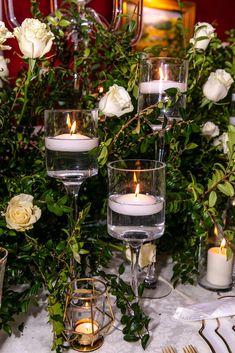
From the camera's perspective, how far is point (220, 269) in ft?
3.05

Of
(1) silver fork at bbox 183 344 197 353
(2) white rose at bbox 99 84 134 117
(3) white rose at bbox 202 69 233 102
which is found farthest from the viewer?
(3) white rose at bbox 202 69 233 102

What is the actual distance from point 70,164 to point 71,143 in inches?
1.5

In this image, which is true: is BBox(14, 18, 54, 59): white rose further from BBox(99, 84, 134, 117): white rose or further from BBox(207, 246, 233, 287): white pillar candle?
BBox(207, 246, 233, 287): white pillar candle

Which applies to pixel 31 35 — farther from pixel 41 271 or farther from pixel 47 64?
pixel 41 271

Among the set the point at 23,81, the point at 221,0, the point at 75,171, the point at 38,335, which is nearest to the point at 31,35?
the point at 23,81

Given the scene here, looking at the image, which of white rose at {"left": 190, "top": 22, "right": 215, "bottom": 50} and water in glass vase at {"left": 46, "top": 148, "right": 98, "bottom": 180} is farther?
white rose at {"left": 190, "top": 22, "right": 215, "bottom": 50}

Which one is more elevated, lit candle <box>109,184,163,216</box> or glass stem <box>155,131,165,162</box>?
glass stem <box>155,131,165,162</box>

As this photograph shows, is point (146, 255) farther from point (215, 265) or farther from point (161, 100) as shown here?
point (161, 100)

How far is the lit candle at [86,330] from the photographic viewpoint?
68 centimetres

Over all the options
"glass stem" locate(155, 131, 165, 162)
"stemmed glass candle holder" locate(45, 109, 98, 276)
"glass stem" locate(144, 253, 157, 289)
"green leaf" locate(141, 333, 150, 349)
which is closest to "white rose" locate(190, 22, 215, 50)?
"glass stem" locate(155, 131, 165, 162)

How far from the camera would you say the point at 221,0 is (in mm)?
4098

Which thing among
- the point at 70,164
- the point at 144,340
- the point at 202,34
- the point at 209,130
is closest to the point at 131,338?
the point at 144,340

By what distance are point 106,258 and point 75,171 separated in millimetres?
192

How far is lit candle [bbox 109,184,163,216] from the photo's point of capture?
70 cm
